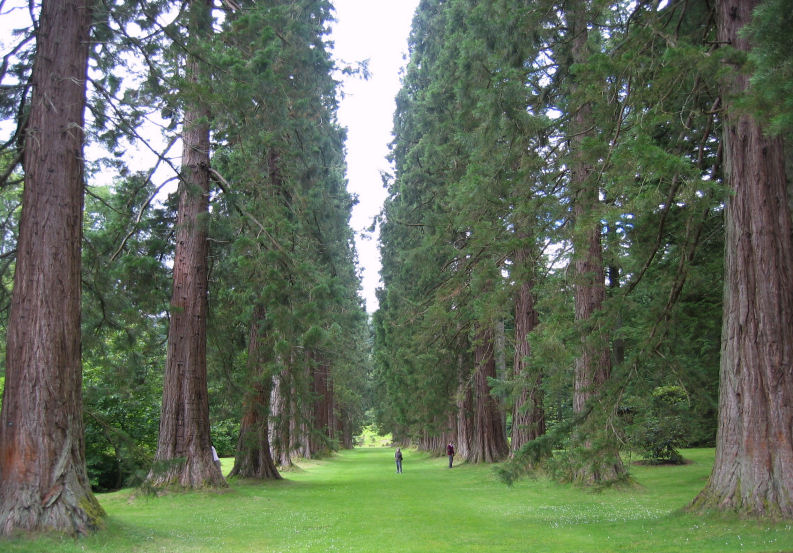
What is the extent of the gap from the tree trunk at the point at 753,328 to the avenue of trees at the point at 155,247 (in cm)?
739

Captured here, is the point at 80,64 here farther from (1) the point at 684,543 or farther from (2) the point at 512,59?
(1) the point at 684,543

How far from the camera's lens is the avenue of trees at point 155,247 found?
8148 millimetres

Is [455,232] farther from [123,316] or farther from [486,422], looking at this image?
[123,316]

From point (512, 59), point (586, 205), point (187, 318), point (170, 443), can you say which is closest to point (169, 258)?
point (187, 318)

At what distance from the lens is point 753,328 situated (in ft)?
27.5

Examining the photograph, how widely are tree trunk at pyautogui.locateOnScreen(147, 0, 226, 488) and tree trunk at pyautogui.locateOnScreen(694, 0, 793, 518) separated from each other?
10422mm

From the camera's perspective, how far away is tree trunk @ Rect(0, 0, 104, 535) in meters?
7.66

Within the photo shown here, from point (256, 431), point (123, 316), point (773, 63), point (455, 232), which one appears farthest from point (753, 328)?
point (256, 431)

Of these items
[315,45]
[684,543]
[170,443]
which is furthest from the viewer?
[315,45]

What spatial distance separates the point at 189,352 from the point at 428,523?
7.35 metres

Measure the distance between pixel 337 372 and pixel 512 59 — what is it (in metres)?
21.9

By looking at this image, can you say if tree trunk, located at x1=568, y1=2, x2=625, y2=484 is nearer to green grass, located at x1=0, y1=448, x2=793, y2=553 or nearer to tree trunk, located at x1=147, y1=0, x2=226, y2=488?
green grass, located at x1=0, y1=448, x2=793, y2=553

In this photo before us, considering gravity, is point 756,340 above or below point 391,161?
below

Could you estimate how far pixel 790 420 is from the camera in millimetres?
7922
